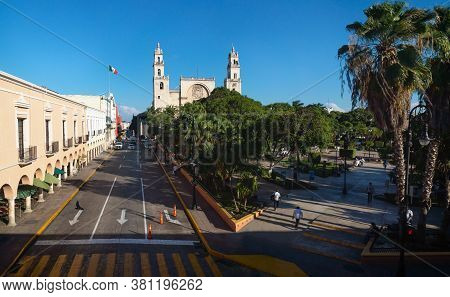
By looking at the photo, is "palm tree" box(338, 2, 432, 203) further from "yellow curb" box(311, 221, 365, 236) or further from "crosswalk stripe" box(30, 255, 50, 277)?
"crosswalk stripe" box(30, 255, 50, 277)

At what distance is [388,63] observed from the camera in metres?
13.2

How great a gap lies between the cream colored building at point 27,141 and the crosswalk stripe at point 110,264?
728 cm

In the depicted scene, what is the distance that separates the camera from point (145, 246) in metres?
15.7

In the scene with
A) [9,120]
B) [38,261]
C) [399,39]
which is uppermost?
[399,39]

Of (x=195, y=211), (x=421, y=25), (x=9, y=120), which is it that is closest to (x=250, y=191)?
(x=195, y=211)

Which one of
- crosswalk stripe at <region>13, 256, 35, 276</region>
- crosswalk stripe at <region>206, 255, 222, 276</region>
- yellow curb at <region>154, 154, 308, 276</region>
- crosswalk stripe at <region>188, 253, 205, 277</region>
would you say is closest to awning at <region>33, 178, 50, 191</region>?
crosswalk stripe at <region>13, 256, 35, 276</region>

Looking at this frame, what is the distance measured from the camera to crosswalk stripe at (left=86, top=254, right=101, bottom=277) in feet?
41.4

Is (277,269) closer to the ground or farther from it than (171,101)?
closer to the ground

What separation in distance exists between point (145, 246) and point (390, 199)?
57.5 ft

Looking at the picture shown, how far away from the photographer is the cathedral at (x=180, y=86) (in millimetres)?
117312

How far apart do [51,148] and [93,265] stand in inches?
623

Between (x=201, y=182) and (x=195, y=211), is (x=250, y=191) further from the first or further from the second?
(x=201, y=182)

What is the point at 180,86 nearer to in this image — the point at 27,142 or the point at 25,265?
the point at 27,142

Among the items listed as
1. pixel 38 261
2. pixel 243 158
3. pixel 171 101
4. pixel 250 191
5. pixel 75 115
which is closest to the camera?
pixel 38 261
